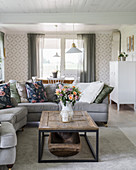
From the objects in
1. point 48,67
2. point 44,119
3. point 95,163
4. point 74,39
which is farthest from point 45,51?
point 95,163

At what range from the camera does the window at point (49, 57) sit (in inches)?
383

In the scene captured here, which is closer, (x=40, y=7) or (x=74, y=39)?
(x=40, y=7)

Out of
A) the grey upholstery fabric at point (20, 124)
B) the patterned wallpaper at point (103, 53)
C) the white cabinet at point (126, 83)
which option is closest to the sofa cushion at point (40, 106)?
the grey upholstery fabric at point (20, 124)

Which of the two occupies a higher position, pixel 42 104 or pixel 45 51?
pixel 45 51

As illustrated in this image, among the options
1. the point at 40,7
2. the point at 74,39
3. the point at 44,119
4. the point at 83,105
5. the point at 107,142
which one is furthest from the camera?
the point at 74,39

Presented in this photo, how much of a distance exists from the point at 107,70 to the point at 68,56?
1.75 m

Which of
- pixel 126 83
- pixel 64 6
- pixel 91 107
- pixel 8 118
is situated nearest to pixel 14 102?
pixel 8 118

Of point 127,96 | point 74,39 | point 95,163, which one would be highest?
point 74,39

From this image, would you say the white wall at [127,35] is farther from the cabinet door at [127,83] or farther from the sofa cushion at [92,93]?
the sofa cushion at [92,93]

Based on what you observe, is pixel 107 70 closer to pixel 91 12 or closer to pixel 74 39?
pixel 74 39

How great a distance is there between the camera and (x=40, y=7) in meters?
5.75

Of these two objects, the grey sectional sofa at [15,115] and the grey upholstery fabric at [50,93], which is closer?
the grey sectional sofa at [15,115]

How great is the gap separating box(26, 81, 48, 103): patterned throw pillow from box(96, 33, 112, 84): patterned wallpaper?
16.6ft

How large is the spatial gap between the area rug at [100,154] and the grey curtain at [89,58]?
17.9 feet
